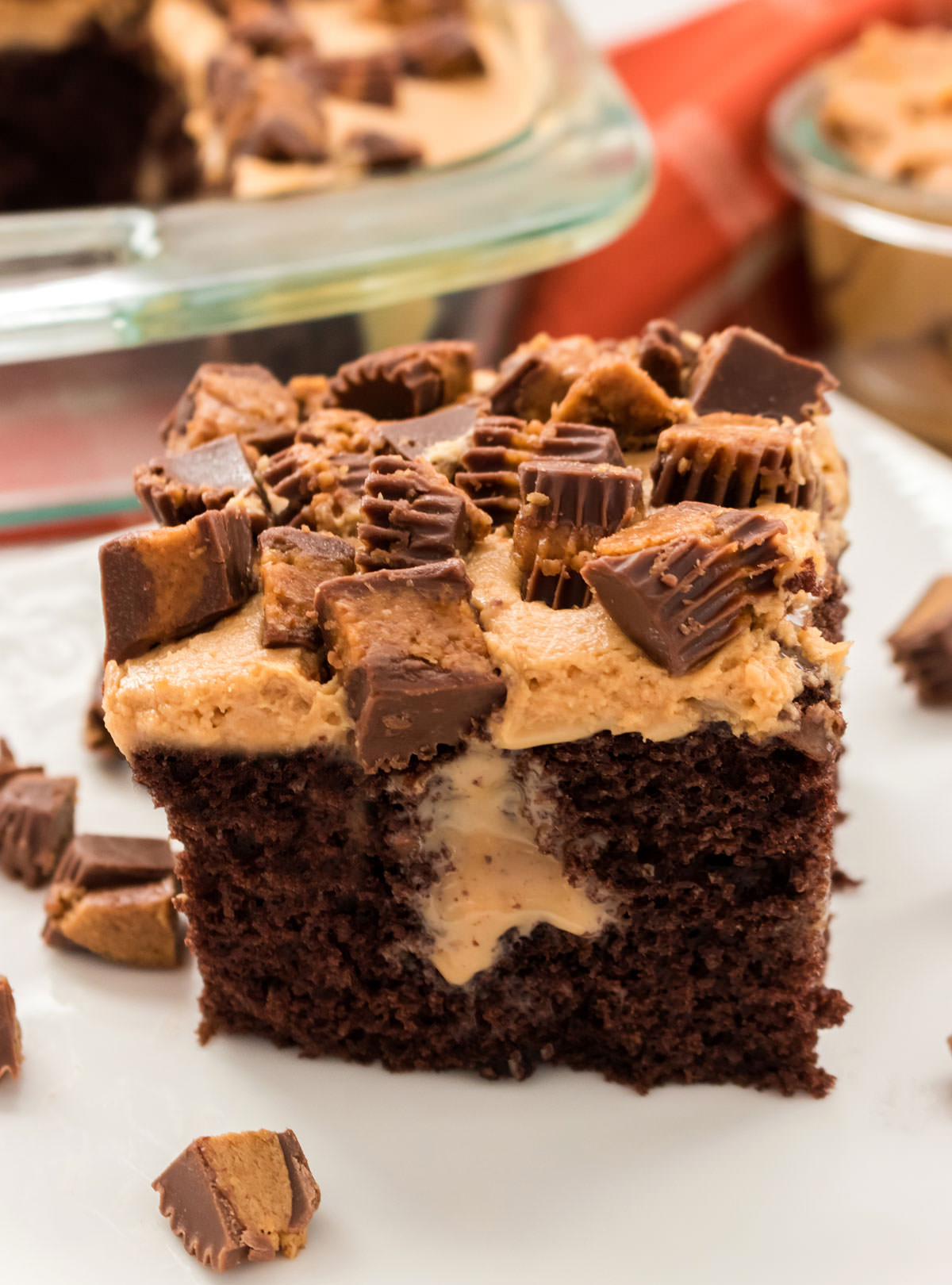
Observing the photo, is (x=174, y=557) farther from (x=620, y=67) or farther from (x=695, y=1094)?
(x=620, y=67)

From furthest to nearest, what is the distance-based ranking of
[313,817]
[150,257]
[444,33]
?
[444,33] → [150,257] → [313,817]

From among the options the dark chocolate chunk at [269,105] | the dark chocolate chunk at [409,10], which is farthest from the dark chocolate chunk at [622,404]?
the dark chocolate chunk at [409,10]

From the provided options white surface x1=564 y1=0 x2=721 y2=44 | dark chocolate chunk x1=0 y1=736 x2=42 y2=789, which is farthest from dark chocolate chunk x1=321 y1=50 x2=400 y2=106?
dark chocolate chunk x1=0 y1=736 x2=42 y2=789

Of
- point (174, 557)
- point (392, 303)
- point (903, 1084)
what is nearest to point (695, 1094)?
point (903, 1084)

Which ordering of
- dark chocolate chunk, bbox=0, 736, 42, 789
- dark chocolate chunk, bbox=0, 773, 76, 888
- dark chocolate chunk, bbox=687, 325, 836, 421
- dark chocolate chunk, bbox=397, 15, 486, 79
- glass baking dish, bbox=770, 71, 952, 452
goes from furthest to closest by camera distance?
dark chocolate chunk, bbox=397, 15, 486, 79
glass baking dish, bbox=770, 71, 952, 452
dark chocolate chunk, bbox=0, 736, 42, 789
dark chocolate chunk, bbox=0, 773, 76, 888
dark chocolate chunk, bbox=687, 325, 836, 421

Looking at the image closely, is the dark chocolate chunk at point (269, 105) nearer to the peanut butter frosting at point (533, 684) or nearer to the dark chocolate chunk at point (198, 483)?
the dark chocolate chunk at point (198, 483)

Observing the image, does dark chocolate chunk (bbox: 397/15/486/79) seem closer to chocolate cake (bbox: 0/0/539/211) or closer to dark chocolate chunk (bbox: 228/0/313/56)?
chocolate cake (bbox: 0/0/539/211)

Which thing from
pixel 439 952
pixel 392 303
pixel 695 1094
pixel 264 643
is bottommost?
pixel 695 1094
